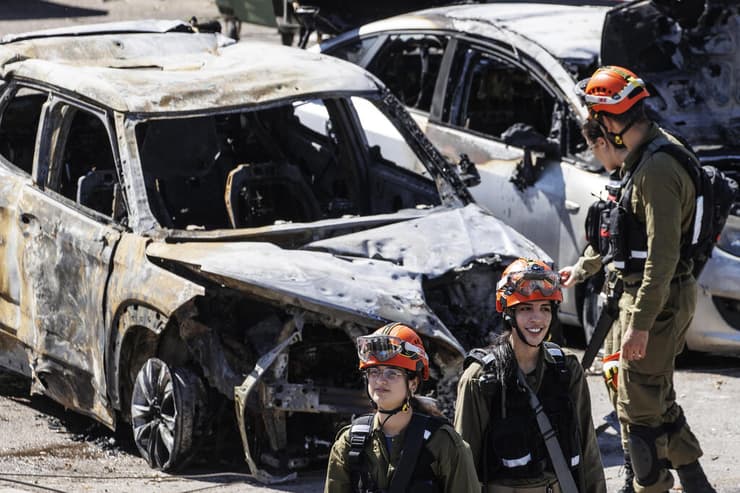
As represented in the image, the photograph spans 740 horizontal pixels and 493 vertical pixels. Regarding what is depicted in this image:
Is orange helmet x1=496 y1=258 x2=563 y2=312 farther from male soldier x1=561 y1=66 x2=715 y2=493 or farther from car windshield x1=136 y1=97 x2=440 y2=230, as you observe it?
car windshield x1=136 y1=97 x2=440 y2=230

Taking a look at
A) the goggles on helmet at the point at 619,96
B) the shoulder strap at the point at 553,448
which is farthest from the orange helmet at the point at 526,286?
the goggles on helmet at the point at 619,96

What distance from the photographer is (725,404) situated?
26.0ft

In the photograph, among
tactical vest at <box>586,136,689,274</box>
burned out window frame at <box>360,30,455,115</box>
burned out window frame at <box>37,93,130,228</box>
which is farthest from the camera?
burned out window frame at <box>360,30,455,115</box>

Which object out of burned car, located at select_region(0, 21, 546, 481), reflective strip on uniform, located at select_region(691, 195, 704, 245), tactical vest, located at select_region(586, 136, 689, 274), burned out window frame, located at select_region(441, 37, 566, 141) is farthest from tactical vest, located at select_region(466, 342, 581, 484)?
burned out window frame, located at select_region(441, 37, 566, 141)

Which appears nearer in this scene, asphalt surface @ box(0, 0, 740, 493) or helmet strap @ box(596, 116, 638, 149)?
helmet strap @ box(596, 116, 638, 149)

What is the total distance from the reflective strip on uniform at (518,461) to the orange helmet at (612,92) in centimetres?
180

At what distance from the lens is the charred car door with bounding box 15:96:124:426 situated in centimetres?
725

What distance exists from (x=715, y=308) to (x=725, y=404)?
2.16 feet

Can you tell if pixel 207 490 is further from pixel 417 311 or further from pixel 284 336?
pixel 417 311

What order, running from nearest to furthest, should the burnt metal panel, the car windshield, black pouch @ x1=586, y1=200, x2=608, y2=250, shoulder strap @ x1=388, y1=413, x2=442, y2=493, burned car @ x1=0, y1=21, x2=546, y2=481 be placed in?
shoulder strap @ x1=388, y1=413, x2=442, y2=493, black pouch @ x1=586, y1=200, x2=608, y2=250, burned car @ x1=0, y1=21, x2=546, y2=481, the burnt metal panel, the car windshield

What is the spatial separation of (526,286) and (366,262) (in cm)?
217

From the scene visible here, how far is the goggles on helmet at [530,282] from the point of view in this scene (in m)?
4.72

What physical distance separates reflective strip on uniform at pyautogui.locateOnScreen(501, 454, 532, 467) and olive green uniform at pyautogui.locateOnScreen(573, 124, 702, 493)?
1359mm

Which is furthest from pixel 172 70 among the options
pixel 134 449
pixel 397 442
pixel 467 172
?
pixel 397 442
